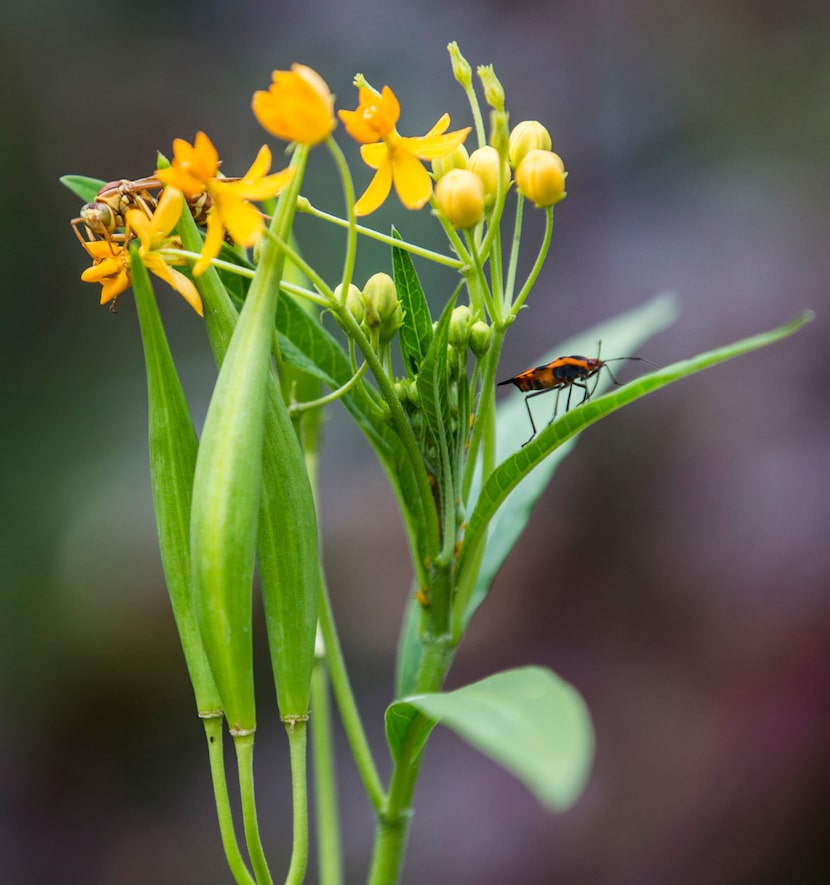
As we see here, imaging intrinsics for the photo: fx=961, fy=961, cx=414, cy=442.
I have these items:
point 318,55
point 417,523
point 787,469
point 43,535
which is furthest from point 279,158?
point 417,523

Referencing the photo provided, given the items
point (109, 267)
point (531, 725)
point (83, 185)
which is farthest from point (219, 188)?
point (531, 725)

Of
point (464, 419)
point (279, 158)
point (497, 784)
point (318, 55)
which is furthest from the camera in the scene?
point (318, 55)

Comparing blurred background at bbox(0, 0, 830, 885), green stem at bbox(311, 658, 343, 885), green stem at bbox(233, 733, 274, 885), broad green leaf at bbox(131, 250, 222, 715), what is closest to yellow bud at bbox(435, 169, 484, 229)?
broad green leaf at bbox(131, 250, 222, 715)

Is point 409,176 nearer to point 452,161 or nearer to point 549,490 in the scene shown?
point 452,161

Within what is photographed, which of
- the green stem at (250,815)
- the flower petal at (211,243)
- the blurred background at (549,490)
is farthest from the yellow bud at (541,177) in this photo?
the blurred background at (549,490)

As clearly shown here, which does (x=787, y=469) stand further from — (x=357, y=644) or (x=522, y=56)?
(x=522, y=56)
